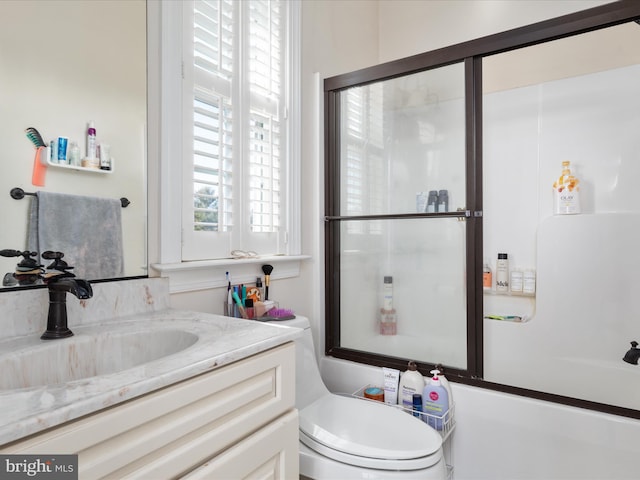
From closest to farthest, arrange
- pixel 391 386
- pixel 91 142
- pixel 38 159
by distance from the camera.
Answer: pixel 38 159 → pixel 91 142 → pixel 391 386

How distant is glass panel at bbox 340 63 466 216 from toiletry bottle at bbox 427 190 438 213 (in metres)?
0.03

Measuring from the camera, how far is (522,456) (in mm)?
1539

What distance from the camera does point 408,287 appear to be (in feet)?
6.37

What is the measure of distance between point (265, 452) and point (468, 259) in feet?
3.75

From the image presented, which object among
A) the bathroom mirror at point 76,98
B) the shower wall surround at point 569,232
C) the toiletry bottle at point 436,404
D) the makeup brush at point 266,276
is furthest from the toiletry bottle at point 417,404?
the bathroom mirror at point 76,98

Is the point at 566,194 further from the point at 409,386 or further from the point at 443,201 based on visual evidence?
the point at 409,386

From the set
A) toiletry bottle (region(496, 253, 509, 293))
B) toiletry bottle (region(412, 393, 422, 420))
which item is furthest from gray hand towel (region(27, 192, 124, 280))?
toiletry bottle (region(496, 253, 509, 293))

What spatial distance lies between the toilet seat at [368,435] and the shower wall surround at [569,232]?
1.73 feet

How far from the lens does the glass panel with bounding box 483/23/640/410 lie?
65.9 inches

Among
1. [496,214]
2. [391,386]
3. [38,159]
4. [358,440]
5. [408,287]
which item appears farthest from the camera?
[496,214]

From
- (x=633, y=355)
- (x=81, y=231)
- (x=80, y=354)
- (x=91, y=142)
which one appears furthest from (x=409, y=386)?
(x=91, y=142)

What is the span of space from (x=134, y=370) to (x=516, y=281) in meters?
2.04

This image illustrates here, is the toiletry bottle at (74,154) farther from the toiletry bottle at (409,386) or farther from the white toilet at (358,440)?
the toiletry bottle at (409,386)

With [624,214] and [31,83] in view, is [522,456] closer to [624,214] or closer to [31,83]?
[624,214]
